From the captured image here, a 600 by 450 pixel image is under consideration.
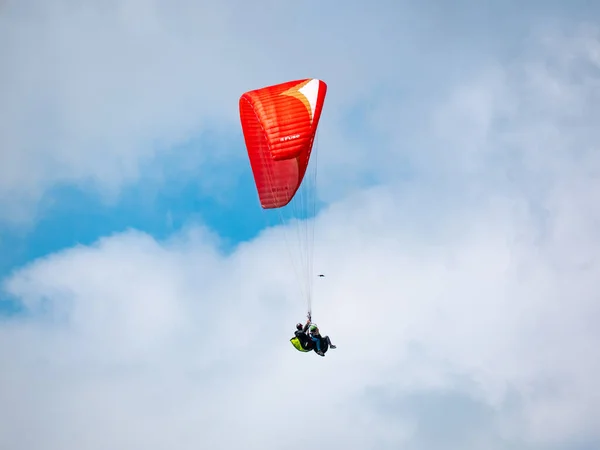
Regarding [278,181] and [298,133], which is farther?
[278,181]

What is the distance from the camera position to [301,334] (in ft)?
156

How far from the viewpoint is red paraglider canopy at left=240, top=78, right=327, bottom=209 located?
4500cm

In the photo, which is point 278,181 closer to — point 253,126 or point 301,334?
point 253,126

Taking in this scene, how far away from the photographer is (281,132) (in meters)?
45.0

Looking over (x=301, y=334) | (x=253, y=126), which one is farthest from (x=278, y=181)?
(x=301, y=334)

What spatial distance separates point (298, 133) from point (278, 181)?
566 cm

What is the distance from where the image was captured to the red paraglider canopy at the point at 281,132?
45.0 meters

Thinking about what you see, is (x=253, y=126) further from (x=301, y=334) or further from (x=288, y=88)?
(x=301, y=334)

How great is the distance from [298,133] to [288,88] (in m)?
3.45

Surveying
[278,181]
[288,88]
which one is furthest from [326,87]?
[278,181]

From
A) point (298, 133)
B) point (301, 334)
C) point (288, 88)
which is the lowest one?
point (301, 334)

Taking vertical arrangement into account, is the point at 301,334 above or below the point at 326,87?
below

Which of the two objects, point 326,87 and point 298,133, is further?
point 326,87

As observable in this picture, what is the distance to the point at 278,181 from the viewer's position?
5034 centimetres
